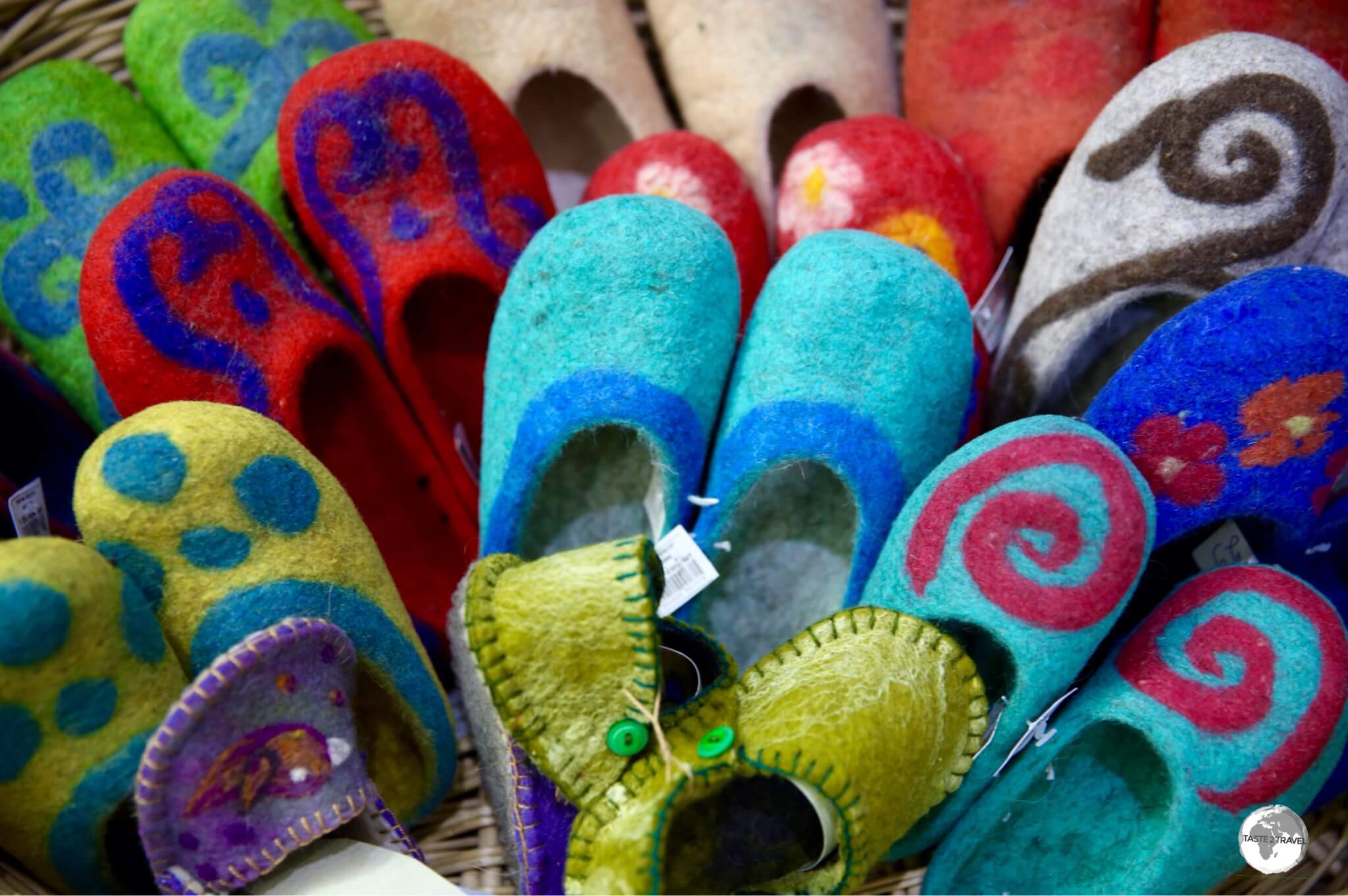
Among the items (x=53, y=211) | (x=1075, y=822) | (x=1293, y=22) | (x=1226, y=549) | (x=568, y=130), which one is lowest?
(x=1075, y=822)

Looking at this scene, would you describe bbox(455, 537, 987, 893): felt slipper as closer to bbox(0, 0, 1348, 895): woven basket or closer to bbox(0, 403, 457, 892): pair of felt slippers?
bbox(0, 403, 457, 892): pair of felt slippers

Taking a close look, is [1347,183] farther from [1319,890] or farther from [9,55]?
[9,55]

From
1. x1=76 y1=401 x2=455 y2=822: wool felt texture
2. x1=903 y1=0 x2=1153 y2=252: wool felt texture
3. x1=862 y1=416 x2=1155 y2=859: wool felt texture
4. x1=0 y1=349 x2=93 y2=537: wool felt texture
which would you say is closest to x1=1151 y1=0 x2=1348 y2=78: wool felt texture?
x1=903 y1=0 x2=1153 y2=252: wool felt texture

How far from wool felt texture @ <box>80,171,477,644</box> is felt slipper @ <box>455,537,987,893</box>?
12.7 inches

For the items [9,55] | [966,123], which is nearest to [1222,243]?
[966,123]

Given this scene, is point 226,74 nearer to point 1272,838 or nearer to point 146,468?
point 146,468

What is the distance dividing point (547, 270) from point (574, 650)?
392mm

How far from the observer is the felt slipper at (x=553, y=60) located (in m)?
1.18

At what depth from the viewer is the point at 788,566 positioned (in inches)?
37.0

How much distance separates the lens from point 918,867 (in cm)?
89

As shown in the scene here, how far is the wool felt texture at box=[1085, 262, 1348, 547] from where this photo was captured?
76 cm

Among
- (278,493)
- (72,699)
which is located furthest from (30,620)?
(278,493)

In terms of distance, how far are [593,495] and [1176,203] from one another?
1.95 ft

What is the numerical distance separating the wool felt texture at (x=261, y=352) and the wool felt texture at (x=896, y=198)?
1.58 ft
